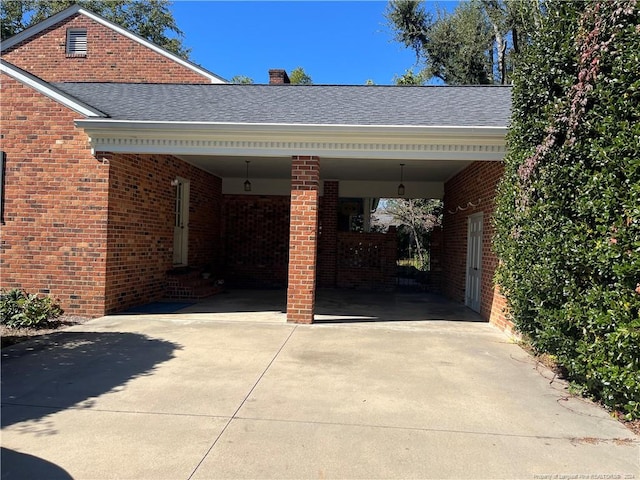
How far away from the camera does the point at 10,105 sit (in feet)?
25.9

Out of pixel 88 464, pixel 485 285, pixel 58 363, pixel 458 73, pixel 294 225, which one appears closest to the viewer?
pixel 88 464

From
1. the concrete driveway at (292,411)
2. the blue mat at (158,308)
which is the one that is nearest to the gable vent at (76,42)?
the blue mat at (158,308)

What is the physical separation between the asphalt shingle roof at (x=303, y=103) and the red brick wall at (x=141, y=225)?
45.3 inches

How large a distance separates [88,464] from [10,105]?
7.31 metres

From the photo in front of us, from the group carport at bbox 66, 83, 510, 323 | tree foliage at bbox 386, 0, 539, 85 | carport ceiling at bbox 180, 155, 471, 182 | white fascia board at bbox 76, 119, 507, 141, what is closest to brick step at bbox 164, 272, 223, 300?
carport at bbox 66, 83, 510, 323

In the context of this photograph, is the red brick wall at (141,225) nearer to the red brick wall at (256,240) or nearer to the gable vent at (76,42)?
the red brick wall at (256,240)

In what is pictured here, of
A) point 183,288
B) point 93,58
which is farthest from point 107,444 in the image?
point 93,58

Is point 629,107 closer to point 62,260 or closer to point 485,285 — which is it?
point 485,285

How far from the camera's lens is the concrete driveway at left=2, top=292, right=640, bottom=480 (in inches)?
122

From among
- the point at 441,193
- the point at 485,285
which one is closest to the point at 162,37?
the point at 441,193

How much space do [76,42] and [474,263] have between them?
572 inches

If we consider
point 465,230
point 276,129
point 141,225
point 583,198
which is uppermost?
point 276,129

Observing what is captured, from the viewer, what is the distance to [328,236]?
14.0 m

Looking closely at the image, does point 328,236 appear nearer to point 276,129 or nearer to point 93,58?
point 276,129
